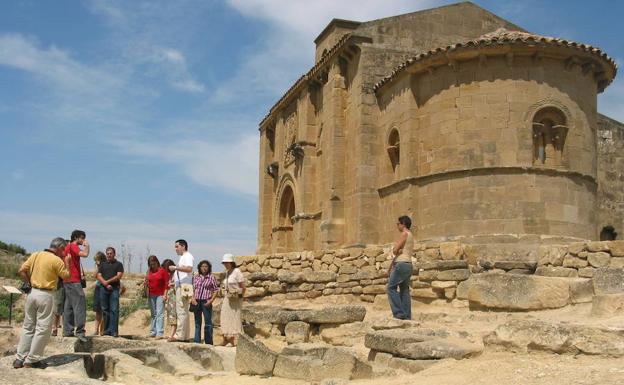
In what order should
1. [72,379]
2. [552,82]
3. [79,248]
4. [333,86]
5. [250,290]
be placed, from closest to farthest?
→ [72,379], [79,248], [250,290], [552,82], [333,86]

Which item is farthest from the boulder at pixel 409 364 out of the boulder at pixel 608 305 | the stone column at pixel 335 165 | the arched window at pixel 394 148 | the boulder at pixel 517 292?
the stone column at pixel 335 165

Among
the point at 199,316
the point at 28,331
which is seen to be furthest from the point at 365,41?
the point at 28,331

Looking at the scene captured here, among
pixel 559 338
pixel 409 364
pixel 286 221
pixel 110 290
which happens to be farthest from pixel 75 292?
pixel 286 221

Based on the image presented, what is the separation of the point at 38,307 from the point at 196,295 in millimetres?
3270

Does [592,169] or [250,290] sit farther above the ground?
[592,169]

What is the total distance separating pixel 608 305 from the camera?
7.46 meters

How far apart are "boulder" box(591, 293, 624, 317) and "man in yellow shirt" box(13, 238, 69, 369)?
5.86 meters

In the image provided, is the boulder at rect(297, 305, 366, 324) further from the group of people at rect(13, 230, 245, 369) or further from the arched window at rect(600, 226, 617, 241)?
the arched window at rect(600, 226, 617, 241)

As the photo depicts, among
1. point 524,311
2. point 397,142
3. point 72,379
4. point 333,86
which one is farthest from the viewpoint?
point 333,86

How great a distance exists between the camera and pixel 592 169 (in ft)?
54.1

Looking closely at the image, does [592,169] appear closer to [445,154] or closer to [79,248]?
[445,154]

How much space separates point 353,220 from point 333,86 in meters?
4.01

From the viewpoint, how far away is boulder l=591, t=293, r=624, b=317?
7344 millimetres

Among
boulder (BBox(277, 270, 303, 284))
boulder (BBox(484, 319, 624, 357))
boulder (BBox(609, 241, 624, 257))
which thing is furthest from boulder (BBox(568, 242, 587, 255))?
boulder (BBox(277, 270, 303, 284))
